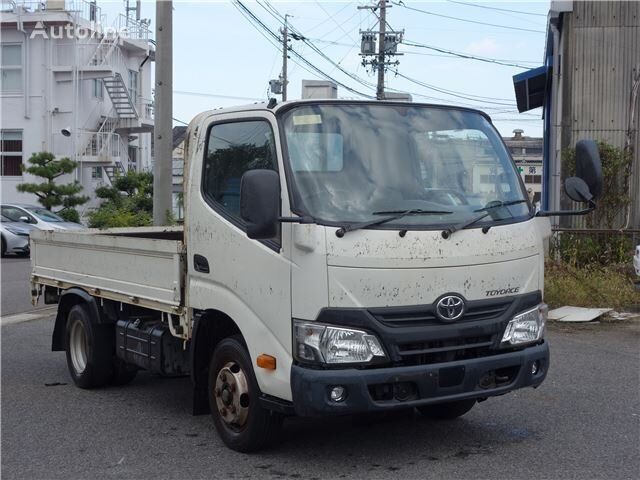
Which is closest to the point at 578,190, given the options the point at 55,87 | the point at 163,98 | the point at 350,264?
the point at 350,264

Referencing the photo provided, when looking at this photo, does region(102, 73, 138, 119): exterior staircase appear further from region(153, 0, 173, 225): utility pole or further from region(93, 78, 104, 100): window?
region(153, 0, 173, 225): utility pole

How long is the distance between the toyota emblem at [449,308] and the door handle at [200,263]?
1695mm

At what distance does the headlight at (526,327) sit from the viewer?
18.5 ft

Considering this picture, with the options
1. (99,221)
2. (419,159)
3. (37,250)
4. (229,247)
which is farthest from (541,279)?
(99,221)

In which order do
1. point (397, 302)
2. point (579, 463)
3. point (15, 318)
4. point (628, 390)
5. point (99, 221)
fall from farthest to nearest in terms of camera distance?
point (99, 221) → point (15, 318) → point (628, 390) → point (579, 463) → point (397, 302)

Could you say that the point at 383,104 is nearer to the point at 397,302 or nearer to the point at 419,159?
the point at 419,159

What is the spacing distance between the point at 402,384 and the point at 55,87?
33913 millimetres

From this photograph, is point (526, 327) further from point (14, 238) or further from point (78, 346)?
point (14, 238)

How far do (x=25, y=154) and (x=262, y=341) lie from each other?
33.3m

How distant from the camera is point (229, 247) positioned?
5.83 meters

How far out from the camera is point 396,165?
573 cm

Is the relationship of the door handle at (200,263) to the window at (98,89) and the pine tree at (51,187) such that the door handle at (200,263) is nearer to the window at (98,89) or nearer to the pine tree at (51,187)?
the pine tree at (51,187)

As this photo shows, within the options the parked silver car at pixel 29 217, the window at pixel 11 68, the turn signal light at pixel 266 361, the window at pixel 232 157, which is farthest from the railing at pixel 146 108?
the turn signal light at pixel 266 361

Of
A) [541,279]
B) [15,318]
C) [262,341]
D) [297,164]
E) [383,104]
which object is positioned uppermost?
[383,104]
